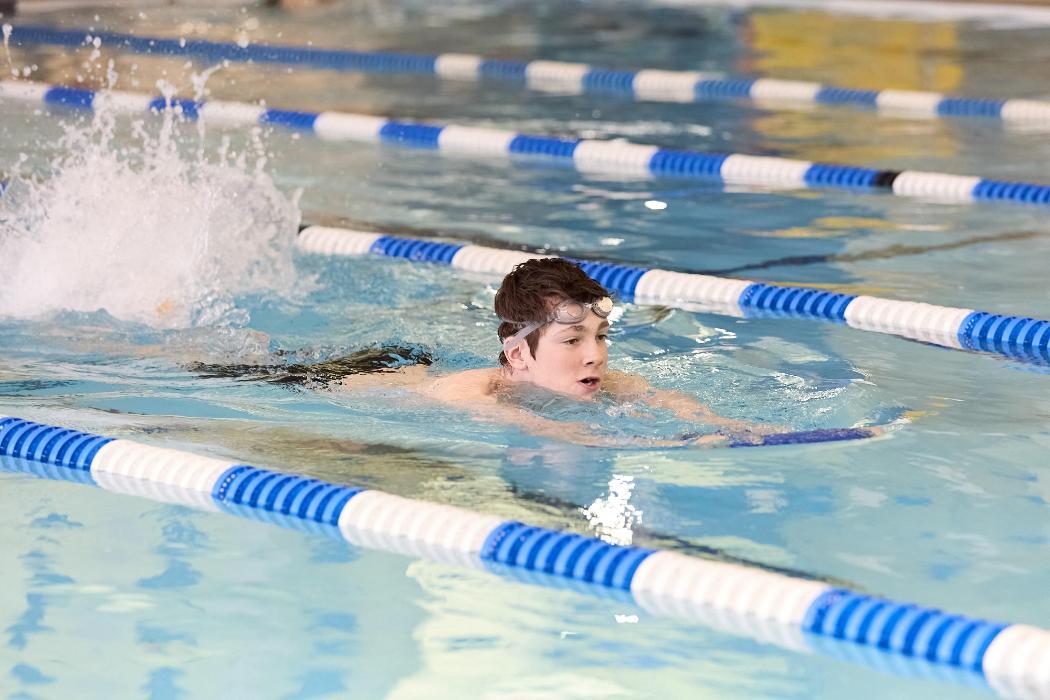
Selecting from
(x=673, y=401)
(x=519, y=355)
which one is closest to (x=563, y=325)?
(x=519, y=355)

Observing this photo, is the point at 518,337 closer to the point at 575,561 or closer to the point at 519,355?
the point at 519,355

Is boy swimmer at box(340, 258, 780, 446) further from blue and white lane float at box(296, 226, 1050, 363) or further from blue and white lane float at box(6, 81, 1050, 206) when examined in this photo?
blue and white lane float at box(6, 81, 1050, 206)

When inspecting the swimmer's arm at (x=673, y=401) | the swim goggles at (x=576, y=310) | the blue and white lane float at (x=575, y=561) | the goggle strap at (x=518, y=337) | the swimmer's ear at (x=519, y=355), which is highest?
the swim goggles at (x=576, y=310)

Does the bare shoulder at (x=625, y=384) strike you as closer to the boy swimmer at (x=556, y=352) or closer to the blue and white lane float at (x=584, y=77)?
the boy swimmer at (x=556, y=352)

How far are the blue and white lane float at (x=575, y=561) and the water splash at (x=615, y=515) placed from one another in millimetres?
114

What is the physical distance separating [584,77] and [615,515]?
7.02m

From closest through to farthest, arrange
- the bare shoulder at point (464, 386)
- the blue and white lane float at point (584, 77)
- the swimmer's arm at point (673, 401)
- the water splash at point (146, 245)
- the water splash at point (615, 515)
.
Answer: the water splash at point (615, 515)
the swimmer's arm at point (673, 401)
the bare shoulder at point (464, 386)
the water splash at point (146, 245)
the blue and white lane float at point (584, 77)

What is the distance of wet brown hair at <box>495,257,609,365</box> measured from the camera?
155 inches

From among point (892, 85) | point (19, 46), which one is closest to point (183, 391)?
point (892, 85)

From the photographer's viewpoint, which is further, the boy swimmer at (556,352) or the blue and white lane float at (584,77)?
the blue and white lane float at (584,77)

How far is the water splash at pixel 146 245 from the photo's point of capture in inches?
204

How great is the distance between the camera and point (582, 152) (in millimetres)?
7848

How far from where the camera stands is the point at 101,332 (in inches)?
194

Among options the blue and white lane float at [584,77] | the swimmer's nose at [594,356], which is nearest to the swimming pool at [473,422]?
the swimmer's nose at [594,356]
